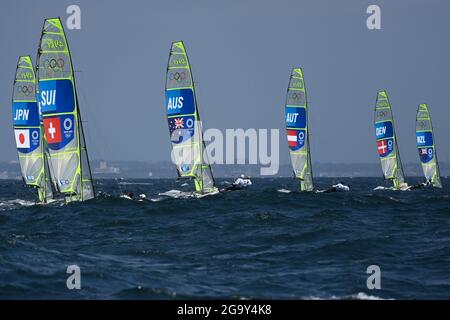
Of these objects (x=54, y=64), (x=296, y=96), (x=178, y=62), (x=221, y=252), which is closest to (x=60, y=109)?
(x=54, y=64)

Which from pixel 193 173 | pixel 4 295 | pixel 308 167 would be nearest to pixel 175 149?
pixel 193 173

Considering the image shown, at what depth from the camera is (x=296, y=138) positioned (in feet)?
169

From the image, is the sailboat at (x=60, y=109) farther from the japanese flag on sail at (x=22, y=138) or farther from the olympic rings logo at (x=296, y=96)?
the olympic rings logo at (x=296, y=96)

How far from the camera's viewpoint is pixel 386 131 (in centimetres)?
6369

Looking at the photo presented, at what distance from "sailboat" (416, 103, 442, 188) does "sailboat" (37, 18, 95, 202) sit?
41767mm

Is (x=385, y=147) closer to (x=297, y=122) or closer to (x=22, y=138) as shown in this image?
(x=297, y=122)

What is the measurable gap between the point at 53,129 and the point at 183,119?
34.0 ft

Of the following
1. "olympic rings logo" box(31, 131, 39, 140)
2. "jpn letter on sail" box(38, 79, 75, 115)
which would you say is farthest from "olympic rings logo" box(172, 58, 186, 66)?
"jpn letter on sail" box(38, 79, 75, 115)

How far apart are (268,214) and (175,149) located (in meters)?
13.5

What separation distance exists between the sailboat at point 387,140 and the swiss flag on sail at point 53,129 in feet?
112

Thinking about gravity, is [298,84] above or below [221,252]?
above

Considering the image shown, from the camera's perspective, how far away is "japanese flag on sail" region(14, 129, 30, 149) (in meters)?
41.0

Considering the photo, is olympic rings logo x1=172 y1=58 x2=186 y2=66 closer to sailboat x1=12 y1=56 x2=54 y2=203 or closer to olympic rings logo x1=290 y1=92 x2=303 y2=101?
sailboat x1=12 y1=56 x2=54 y2=203

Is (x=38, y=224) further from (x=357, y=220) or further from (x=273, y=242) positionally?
(x=357, y=220)
